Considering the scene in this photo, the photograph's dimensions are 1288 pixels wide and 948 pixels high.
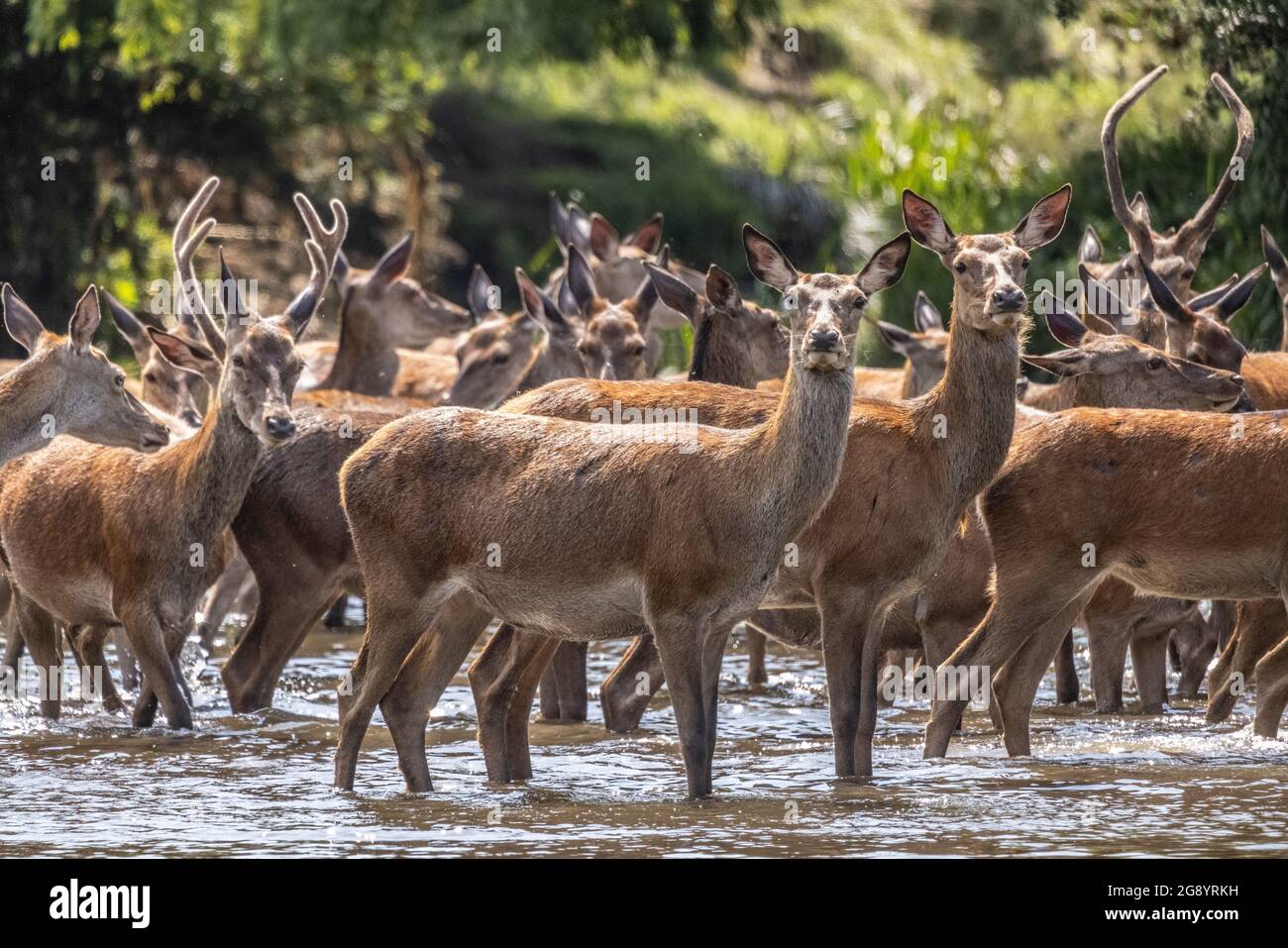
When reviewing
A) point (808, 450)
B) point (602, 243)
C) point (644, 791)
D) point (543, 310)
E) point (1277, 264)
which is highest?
point (602, 243)

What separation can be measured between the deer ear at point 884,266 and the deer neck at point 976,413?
415 millimetres

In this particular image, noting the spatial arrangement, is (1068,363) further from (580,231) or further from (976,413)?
(580,231)

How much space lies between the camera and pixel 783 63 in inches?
1278

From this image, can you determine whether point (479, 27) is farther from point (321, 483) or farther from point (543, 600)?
point (543, 600)

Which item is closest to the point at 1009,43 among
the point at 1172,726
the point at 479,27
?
the point at 479,27

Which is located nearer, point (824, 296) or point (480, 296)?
point (824, 296)

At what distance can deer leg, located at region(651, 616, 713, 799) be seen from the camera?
7.78 m

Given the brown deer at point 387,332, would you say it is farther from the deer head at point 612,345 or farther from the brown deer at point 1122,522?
the brown deer at point 1122,522

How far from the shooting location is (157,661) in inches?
379

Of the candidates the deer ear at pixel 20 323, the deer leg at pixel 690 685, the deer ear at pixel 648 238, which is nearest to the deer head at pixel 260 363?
the deer ear at pixel 20 323

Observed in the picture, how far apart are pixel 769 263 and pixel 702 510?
1177 millimetres

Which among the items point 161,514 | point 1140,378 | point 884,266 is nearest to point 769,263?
point 884,266

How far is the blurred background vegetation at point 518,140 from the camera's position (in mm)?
18031
